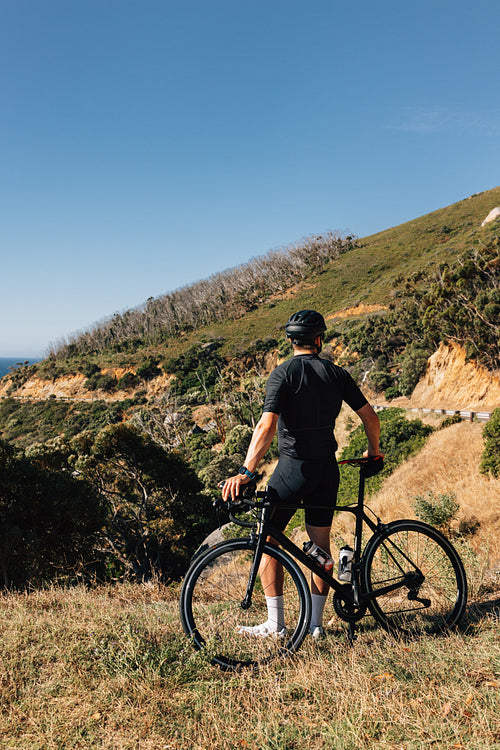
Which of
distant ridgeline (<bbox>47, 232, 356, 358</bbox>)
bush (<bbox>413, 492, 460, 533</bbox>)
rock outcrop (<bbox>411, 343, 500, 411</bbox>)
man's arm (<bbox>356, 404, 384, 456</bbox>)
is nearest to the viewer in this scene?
man's arm (<bbox>356, 404, 384, 456</bbox>)

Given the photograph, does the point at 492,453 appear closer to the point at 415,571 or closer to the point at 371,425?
the point at 415,571

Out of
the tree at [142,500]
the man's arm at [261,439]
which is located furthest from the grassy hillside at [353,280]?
the man's arm at [261,439]

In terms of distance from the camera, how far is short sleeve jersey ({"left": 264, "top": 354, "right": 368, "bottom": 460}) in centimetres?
280

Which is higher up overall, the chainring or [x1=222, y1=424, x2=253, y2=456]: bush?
the chainring

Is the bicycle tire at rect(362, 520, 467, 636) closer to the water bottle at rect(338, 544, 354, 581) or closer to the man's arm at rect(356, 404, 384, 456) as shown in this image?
the water bottle at rect(338, 544, 354, 581)

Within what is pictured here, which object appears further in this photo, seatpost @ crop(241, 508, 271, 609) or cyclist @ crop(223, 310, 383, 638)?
cyclist @ crop(223, 310, 383, 638)

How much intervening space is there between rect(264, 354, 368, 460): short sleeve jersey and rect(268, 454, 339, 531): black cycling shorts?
67mm

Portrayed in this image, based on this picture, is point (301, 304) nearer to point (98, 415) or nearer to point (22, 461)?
point (98, 415)

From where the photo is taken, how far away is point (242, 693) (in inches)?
88.9

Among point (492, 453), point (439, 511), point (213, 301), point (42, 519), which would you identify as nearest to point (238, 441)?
point (42, 519)

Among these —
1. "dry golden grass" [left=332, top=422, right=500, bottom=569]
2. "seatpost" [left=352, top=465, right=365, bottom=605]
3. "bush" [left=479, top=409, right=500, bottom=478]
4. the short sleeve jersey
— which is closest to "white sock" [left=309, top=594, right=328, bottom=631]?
"seatpost" [left=352, top=465, right=365, bottom=605]

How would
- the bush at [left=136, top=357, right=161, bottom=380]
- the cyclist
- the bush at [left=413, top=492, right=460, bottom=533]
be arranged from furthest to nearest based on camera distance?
the bush at [left=136, top=357, right=161, bottom=380], the bush at [left=413, top=492, right=460, bottom=533], the cyclist

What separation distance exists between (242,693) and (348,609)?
104 centimetres

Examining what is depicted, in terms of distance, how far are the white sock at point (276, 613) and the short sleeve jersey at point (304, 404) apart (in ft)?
3.19
